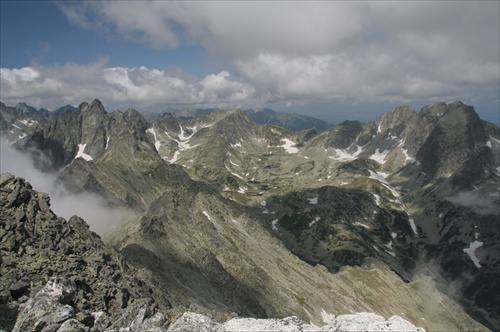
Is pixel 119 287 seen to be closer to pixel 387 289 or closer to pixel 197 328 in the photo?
pixel 197 328

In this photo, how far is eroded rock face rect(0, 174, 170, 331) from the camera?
93.4 feet

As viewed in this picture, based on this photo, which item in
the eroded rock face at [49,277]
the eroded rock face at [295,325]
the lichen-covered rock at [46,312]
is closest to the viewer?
the eroded rock face at [295,325]

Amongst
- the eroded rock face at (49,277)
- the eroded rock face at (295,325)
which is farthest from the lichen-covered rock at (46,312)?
the eroded rock face at (295,325)

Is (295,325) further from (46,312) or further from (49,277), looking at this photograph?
(49,277)

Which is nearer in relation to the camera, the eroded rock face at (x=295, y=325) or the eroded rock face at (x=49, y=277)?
the eroded rock face at (x=295, y=325)

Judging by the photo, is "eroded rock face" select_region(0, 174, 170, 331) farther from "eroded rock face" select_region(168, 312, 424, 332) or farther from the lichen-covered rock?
"eroded rock face" select_region(168, 312, 424, 332)

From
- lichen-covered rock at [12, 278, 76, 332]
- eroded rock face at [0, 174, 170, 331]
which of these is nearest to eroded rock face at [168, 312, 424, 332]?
eroded rock face at [0, 174, 170, 331]

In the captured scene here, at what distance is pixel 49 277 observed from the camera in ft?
131

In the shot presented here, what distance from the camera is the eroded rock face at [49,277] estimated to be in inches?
1120

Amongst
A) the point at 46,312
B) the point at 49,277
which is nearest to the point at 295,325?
the point at 46,312

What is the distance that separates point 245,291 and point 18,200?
75.2 meters

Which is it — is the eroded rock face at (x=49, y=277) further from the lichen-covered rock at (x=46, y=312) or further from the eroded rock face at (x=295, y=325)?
the eroded rock face at (x=295, y=325)

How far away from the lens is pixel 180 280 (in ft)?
328

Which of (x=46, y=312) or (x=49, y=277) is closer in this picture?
(x=46, y=312)
